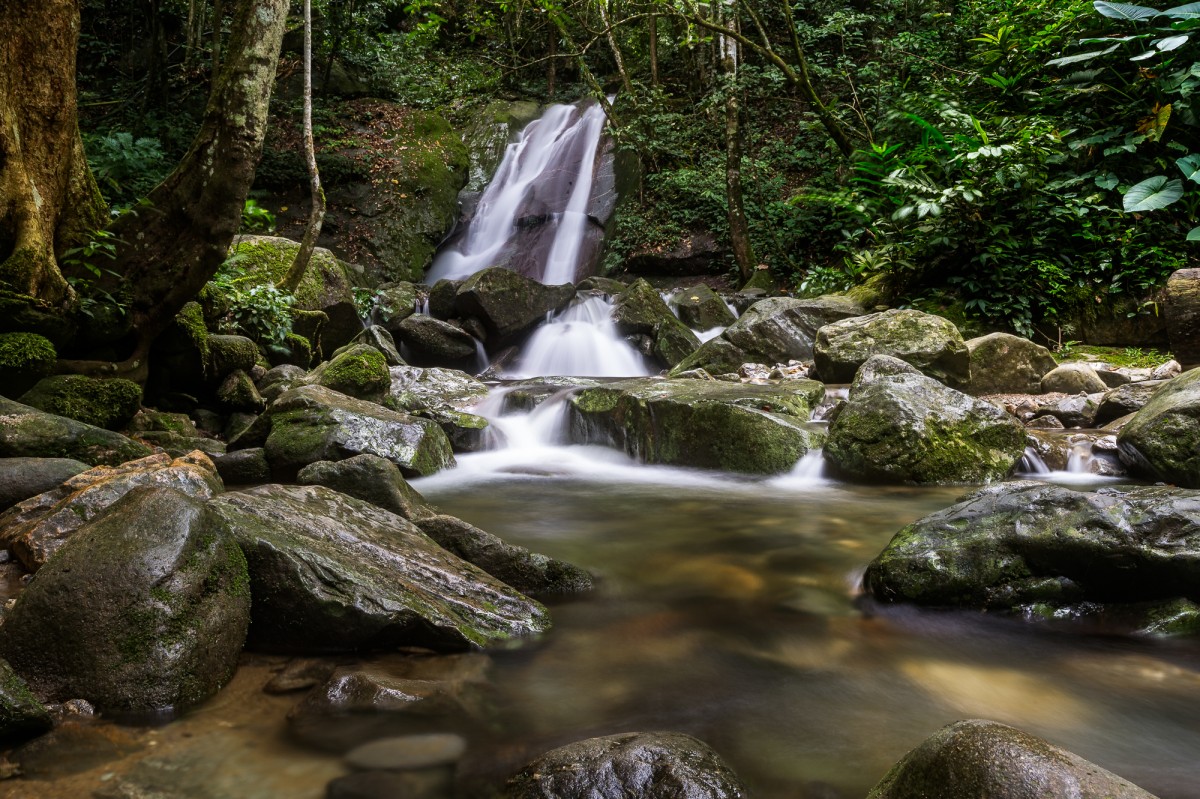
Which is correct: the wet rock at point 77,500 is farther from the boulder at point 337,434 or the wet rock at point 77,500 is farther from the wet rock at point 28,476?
the boulder at point 337,434

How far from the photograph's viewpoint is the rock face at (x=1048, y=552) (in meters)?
2.92

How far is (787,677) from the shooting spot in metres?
2.75

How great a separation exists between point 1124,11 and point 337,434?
1069 centimetres

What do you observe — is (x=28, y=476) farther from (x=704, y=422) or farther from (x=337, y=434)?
(x=704, y=422)

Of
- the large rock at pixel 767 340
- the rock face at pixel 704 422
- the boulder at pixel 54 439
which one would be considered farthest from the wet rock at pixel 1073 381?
the boulder at pixel 54 439

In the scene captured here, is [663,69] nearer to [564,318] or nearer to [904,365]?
[564,318]

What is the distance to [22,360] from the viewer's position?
498 centimetres

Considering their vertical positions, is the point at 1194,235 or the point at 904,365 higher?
the point at 1194,235

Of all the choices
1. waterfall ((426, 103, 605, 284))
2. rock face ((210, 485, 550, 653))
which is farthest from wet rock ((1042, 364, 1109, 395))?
waterfall ((426, 103, 605, 284))

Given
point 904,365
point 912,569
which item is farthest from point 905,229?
point 912,569

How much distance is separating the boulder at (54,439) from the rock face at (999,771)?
458 centimetres

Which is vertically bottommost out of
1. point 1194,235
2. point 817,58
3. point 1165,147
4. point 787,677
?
point 787,677

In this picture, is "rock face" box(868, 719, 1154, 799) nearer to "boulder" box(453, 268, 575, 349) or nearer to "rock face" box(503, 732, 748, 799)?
"rock face" box(503, 732, 748, 799)

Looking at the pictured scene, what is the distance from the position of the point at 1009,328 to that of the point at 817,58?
9100 millimetres
